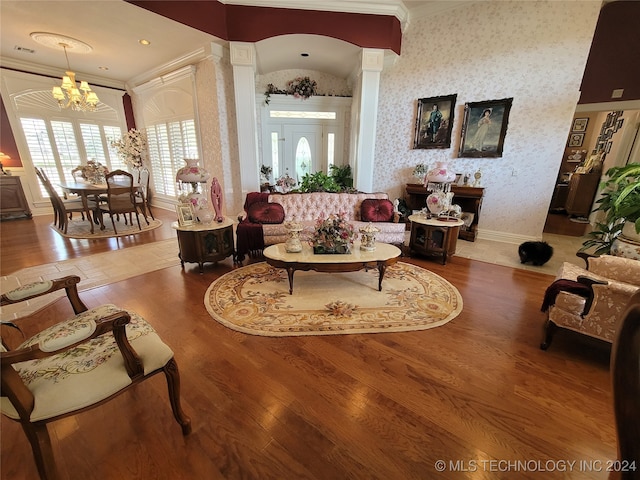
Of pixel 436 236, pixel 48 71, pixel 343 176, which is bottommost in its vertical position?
pixel 436 236

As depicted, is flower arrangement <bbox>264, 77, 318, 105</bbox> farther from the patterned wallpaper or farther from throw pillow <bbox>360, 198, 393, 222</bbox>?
throw pillow <bbox>360, 198, 393, 222</bbox>

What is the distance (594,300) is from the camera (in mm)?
1904

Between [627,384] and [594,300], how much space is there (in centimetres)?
190

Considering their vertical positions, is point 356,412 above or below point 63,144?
below

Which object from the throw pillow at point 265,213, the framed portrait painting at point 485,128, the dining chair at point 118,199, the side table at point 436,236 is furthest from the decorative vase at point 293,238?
the framed portrait painting at point 485,128

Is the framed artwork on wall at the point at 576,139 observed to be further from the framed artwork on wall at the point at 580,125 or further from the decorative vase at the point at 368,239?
the decorative vase at the point at 368,239

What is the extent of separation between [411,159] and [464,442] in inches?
206

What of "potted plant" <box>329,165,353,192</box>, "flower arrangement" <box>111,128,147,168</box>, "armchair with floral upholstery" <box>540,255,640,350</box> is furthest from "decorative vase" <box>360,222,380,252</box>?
"flower arrangement" <box>111,128,147,168</box>

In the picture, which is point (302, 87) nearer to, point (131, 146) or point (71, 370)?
point (131, 146)

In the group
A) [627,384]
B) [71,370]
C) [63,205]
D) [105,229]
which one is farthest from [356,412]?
[63,205]

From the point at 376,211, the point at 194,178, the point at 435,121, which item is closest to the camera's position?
the point at 194,178

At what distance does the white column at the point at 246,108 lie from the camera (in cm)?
446

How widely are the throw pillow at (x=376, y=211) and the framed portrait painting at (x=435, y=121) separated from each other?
218cm

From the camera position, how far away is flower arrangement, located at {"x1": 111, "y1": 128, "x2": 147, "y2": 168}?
727 cm
